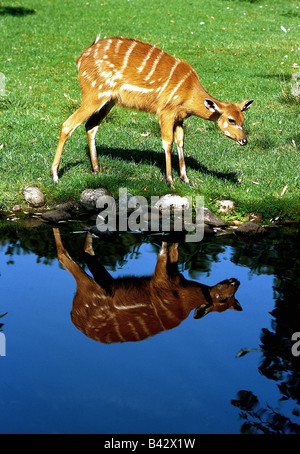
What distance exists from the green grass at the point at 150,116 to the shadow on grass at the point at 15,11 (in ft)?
0.11

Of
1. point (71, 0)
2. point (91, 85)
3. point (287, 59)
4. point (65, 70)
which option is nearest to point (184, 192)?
point (91, 85)

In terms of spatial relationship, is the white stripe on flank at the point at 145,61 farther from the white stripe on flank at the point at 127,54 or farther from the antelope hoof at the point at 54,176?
the antelope hoof at the point at 54,176

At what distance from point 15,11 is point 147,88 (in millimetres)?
13539

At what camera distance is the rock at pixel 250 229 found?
736 cm

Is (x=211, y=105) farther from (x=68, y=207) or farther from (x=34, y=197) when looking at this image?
(x=34, y=197)

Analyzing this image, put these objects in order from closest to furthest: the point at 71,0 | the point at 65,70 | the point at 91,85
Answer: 1. the point at 91,85
2. the point at 65,70
3. the point at 71,0

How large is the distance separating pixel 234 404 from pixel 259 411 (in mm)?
174

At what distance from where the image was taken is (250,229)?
7367 mm

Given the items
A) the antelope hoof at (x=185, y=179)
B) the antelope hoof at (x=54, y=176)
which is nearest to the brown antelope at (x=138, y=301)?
the antelope hoof at (x=54, y=176)

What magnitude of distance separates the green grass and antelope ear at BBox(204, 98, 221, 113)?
1.06 metres

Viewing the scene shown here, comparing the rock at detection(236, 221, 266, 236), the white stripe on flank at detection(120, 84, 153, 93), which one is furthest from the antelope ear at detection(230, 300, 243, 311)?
the white stripe on flank at detection(120, 84, 153, 93)

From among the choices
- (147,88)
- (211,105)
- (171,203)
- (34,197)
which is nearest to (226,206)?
(171,203)

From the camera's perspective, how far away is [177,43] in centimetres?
1733
